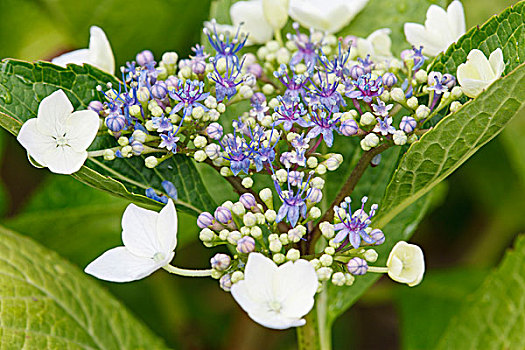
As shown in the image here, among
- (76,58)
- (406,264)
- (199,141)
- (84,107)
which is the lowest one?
(406,264)

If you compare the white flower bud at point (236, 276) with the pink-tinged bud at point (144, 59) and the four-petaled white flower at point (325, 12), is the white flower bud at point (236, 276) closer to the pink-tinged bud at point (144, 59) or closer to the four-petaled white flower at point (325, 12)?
the pink-tinged bud at point (144, 59)

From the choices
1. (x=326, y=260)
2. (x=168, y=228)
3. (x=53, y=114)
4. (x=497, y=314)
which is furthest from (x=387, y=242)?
(x=53, y=114)

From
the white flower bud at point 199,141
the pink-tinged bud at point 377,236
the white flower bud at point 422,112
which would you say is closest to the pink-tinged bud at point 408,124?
the white flower bud at point 422,112

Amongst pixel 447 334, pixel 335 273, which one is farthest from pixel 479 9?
pixel 335 273

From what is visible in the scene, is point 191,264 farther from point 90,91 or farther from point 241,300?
point 241,300

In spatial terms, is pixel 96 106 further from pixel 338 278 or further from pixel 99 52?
pixel 338 278

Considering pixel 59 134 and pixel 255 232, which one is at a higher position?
pixel 59 134

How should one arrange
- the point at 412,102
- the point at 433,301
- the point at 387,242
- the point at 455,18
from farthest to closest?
the point at 433,301 → the point at 387,242 → the point at 455,18 → the point at 412,102

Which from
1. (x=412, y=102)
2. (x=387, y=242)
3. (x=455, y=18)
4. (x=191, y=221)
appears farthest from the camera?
(x=191, y=221)
